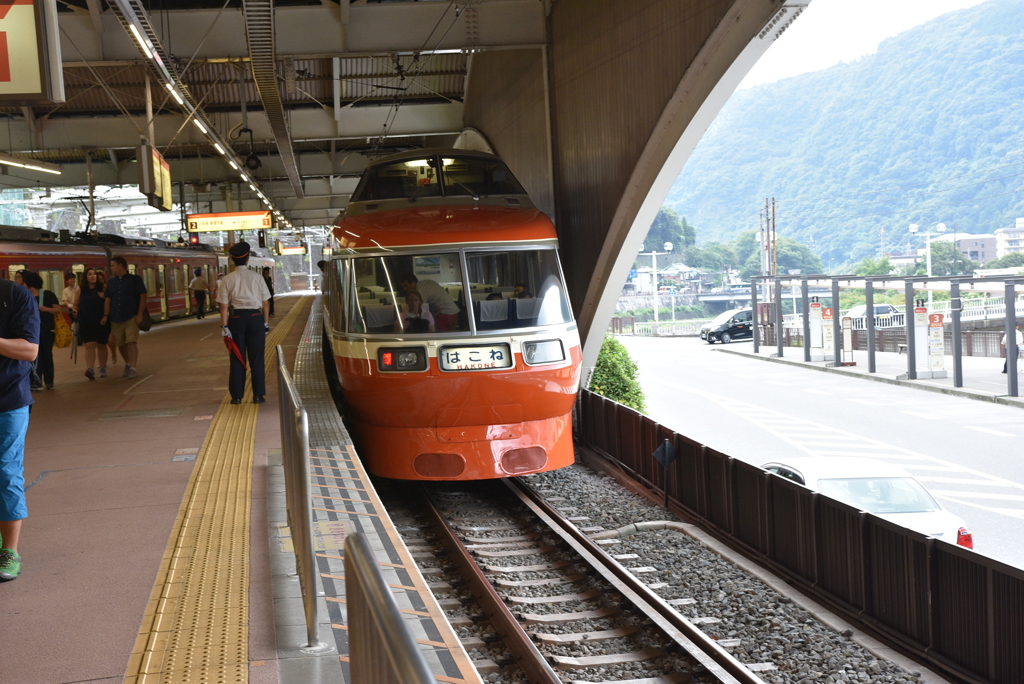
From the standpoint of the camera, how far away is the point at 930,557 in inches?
264

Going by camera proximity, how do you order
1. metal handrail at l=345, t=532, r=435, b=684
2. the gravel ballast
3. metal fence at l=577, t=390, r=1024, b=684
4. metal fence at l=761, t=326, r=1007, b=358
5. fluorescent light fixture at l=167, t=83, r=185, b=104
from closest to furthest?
1. metal handrail at l=345, t=532, r=435, b=684
2. metal fence at l=577, t=390, r=1024, b=684
3. the gravel ballast
4. fluorescent light fixture at l=167, t=83, r=185, b=104
5. metal fence at l=761, t=326, r=1007, b=358

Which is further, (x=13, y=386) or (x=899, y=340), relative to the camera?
(x=899, y=340)

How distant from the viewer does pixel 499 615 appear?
6.67 meters

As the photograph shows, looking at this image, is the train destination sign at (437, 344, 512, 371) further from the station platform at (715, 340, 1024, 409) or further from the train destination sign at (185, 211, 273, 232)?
the train destination sign at (185, 211, 273, 232)

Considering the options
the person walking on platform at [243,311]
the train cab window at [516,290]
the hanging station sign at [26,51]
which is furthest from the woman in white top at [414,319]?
the hanging station sign at [26,51]

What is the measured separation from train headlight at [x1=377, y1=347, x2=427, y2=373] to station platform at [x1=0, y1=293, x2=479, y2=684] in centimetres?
72

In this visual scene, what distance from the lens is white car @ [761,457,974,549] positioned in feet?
34.1

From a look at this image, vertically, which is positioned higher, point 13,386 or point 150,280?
point 150,280

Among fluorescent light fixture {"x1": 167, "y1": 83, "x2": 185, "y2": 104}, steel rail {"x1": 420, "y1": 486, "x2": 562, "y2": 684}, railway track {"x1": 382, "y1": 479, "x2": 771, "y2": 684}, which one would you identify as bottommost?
railway track {"x1": 382, "y1": 479, "x2": 771, "y2": 684}

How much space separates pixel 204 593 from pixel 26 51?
289 centimetres

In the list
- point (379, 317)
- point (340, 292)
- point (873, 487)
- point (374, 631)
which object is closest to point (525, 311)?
point (379, 317)

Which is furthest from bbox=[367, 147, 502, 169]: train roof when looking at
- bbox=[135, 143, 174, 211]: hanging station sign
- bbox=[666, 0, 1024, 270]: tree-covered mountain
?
bbox=[666, 0, 1024, 270]: tree-covered mountain

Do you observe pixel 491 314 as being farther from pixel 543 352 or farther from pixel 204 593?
pixel 204 593

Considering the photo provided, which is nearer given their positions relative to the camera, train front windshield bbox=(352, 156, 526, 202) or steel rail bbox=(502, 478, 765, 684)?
steel rail bbox=(502, 478, 765, 684)
